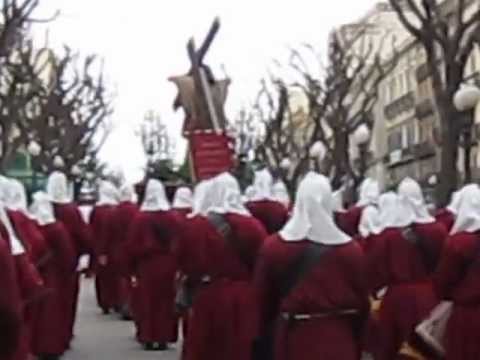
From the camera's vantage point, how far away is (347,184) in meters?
40.5

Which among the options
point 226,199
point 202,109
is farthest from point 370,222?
point 226,199

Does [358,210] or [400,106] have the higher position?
[400,106]

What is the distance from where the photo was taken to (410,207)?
14.0 m

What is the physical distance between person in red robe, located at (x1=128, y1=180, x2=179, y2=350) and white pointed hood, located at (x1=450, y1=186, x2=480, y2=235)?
25.2 ft

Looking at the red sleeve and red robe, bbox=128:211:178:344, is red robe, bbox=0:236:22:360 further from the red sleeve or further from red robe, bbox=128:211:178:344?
red robe, bbox=128:211:178:344

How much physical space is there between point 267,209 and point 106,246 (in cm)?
368

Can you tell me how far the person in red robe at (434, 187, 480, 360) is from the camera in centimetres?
1073

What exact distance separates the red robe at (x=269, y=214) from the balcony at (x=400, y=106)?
7789 centimetres

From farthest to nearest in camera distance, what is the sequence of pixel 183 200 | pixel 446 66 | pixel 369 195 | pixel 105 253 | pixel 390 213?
1. pixel 446 66
2. pixel 369 195
3. pixel 105 253
4. pixel 183 200
5. pixel 390 213

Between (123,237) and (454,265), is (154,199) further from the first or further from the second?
(454,265)

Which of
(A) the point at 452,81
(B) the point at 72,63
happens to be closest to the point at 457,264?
(A) the point at 452,81

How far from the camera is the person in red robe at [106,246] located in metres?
22.4

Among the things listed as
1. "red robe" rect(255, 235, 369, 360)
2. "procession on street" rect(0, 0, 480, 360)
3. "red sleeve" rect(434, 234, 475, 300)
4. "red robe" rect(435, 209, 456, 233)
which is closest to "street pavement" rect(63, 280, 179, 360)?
"procession on street" rect(0, 0, 480, 360)

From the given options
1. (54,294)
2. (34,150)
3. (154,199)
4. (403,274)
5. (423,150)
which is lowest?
(54,294)
